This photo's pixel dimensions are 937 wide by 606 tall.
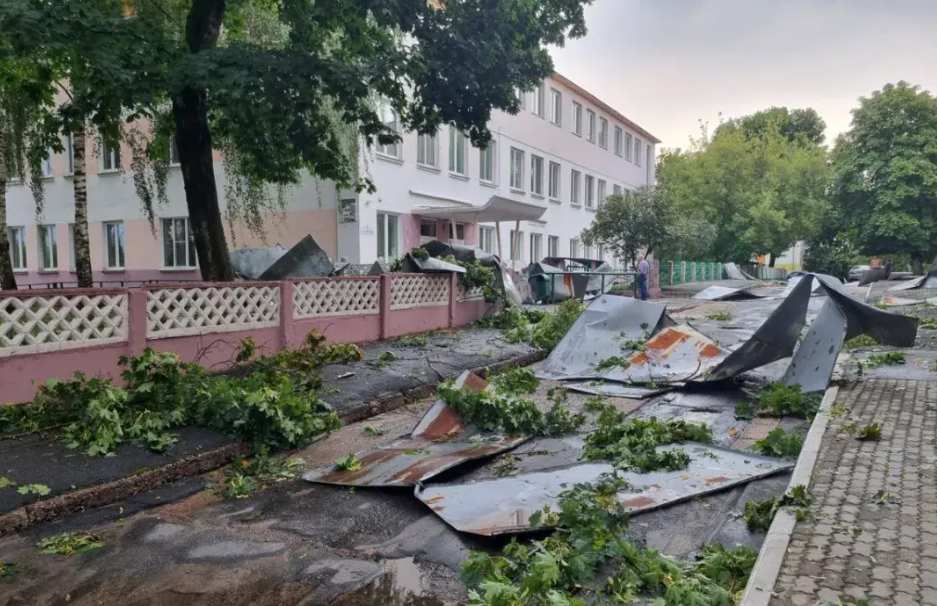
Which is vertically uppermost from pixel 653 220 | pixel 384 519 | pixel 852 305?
pixel 653 220

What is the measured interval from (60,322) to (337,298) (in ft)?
14.2

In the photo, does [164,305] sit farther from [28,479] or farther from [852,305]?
[852,305]

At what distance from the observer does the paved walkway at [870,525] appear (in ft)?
9.96

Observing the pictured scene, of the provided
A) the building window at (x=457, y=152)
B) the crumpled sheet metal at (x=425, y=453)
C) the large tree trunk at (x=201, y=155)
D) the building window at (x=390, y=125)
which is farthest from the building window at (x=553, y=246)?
the crumpled sheet metal at (x=425, y=453)

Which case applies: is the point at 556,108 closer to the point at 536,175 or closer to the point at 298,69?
the point at 536,175

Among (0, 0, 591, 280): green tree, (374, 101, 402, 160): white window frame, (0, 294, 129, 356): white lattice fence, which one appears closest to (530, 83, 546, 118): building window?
(374, 101, 402, 160): white window frame

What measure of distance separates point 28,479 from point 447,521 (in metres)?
3.05

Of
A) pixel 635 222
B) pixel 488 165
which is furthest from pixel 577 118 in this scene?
pixel 488 165

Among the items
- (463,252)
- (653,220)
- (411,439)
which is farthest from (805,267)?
(411,439)

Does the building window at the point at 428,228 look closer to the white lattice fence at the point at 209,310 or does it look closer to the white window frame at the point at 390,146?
the white window frame at the point at 390,146

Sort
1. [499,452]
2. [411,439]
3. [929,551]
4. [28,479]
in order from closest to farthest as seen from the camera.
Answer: [929,551] < [28,479] < [499,452] < [411,439]

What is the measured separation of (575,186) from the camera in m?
32.8

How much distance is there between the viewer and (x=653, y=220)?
26.7 metres

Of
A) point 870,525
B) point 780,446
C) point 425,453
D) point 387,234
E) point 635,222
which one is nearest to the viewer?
point 870,525
